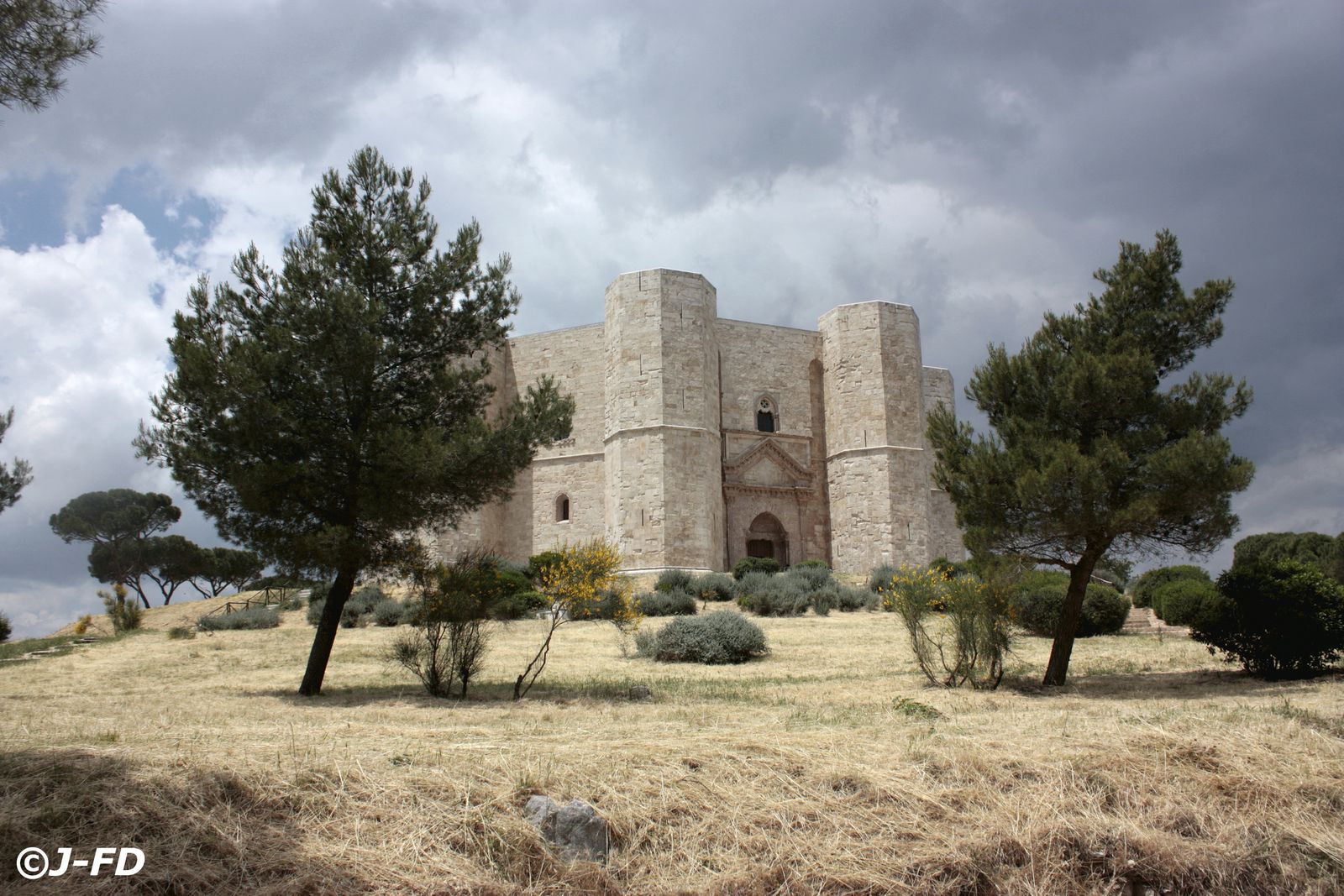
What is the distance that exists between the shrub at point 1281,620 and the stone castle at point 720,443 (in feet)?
54.2

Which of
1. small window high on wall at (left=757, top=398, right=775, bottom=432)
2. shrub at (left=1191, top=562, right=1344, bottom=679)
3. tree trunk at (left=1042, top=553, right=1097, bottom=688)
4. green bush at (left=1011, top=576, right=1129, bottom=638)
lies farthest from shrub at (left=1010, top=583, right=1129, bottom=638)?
small window high on wall at (left=757, top=398, right=775, bottom=432)

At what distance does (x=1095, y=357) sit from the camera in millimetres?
9258

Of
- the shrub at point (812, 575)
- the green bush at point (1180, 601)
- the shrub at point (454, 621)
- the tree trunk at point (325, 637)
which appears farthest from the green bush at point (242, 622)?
the green bush at point (1180, 601)

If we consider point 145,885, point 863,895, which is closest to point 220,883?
point 145,885

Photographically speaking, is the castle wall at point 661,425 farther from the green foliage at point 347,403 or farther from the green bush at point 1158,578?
the green foliage at point 347,403

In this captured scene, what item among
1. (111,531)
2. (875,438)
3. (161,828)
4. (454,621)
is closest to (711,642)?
(454,621)

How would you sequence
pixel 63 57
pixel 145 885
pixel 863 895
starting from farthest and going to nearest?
pixel 63 57
pixel 863 895
pixel 145 885

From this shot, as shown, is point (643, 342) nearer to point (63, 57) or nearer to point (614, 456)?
point (614, 456)

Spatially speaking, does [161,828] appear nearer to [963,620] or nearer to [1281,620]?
→ [963,620]

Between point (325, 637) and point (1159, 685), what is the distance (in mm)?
8625

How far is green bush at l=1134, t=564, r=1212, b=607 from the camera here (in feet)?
66.9

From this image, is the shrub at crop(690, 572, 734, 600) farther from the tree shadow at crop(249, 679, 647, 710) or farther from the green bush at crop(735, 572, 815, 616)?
the tree shadow at crop(249, 679, 647, 710)

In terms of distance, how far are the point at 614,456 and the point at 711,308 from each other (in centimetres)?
548

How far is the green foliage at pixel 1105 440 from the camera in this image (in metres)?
8.82
